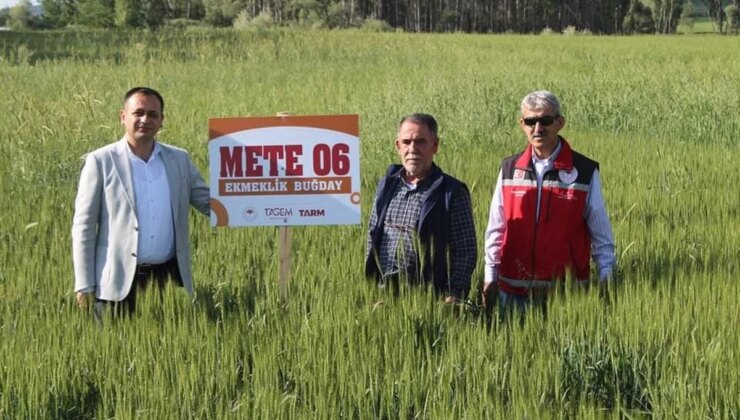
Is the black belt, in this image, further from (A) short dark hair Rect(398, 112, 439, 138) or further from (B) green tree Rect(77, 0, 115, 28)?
(B) green tree Rect(77, 0, 115, 28)

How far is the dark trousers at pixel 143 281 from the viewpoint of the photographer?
3.54 metres

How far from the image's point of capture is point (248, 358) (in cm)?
297

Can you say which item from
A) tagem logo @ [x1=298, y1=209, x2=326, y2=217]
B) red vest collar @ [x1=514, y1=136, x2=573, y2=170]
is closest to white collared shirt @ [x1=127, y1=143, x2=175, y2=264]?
tagem logo @ [x1=298, y1=209, x2=326, y2=217]

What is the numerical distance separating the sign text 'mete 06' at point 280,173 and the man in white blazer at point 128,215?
24 centimetres

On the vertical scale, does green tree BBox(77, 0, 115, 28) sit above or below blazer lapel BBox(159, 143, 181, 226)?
above

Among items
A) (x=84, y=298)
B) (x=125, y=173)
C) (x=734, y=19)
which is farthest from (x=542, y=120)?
(x=734, y=19)

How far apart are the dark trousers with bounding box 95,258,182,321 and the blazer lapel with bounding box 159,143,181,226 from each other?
0.79 ft

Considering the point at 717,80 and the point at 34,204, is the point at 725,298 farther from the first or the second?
the point at 717,80

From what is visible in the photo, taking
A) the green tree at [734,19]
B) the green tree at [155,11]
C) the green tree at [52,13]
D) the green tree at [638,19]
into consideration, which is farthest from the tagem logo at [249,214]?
the green tree at [638,19]

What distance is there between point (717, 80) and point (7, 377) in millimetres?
12918

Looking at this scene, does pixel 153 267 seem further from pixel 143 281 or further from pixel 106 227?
pixel 106 227

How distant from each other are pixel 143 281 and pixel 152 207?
348 millimetres

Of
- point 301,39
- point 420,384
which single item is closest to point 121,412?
point 420,384

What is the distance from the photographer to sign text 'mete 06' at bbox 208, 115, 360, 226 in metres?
3.69
